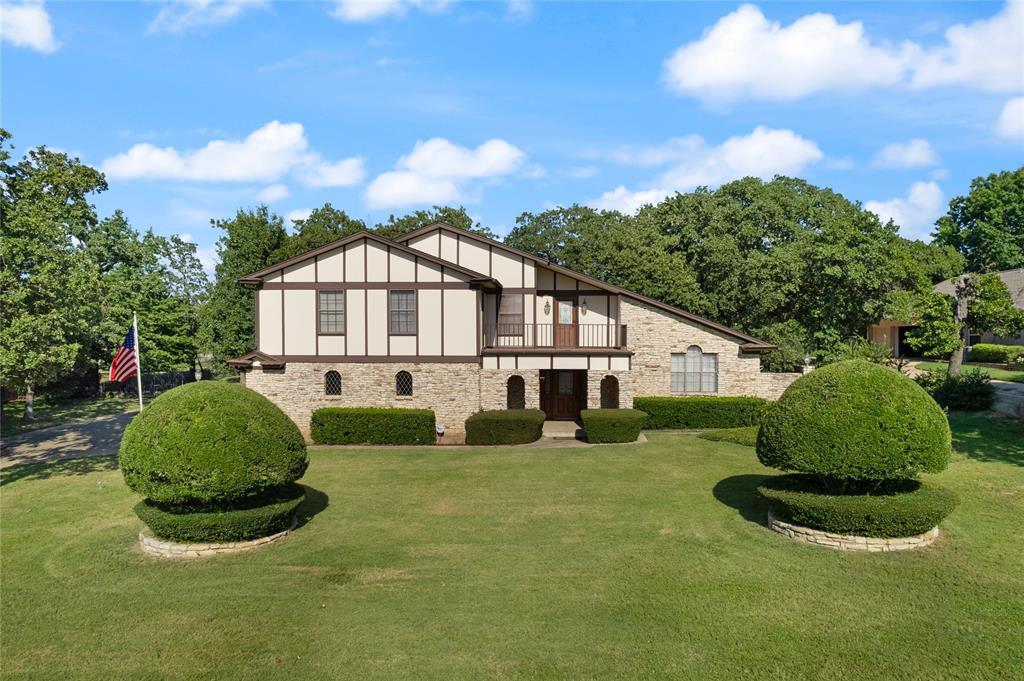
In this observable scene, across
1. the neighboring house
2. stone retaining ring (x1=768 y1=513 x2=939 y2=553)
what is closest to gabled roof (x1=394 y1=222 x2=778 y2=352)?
stone retaining ring (x1=768 y1=513 x2=939 y2=553)

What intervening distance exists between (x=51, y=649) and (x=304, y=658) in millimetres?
3533

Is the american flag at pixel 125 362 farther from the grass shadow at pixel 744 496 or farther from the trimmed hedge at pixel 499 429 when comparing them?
the grass shadow at pixel 744 496

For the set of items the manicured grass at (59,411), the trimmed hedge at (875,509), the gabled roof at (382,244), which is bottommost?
the manicured grass at (59,411)

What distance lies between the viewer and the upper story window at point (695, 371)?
84.4ft

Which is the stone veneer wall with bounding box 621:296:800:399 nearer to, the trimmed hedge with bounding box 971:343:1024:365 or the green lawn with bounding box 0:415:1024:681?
the green lawn with bounding box 0:415:1024:681

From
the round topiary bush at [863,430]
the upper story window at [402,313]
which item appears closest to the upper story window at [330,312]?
the upper story window at [402,313]

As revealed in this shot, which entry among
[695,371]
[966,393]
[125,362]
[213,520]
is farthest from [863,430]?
[125,362]

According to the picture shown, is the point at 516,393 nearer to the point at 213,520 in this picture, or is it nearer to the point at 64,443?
the point at 213,520

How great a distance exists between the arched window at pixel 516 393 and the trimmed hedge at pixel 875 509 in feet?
48.8

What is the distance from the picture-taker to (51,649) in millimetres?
8125

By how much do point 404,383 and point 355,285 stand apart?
4.17m

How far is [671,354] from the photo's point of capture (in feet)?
84.8

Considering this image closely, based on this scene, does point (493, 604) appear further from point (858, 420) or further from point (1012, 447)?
point (1012, 447)

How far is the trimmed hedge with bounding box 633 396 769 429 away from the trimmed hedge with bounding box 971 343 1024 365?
21.7 metres
